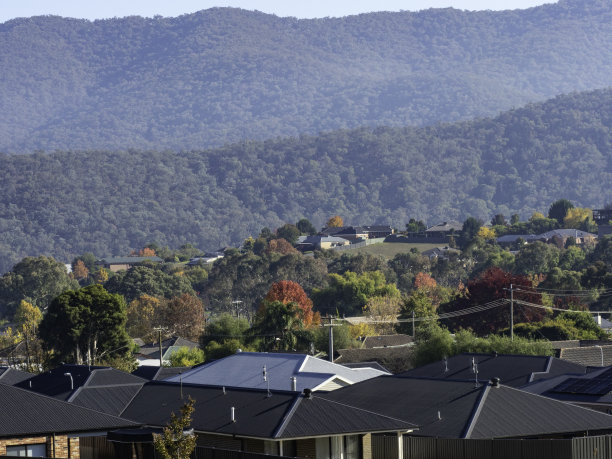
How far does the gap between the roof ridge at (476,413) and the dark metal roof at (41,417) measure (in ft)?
31.3

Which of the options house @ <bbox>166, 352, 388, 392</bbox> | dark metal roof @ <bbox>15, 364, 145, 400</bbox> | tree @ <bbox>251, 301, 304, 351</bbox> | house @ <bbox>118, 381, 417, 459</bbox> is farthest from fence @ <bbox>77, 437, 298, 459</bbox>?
tree @ <bbox>251, 301, 304, 351</bbox>

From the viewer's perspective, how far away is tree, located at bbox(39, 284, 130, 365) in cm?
8756

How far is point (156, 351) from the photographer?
9931cm

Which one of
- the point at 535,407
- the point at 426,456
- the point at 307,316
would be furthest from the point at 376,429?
the point at 307,316

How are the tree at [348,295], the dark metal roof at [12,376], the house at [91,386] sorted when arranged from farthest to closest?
the tree at [348,295] < the dark metal roof at [12,376] < the house at [91,386]

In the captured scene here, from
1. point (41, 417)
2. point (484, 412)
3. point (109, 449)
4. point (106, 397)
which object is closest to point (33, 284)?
point (106, 397)

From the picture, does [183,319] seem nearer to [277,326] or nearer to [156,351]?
[156,351]

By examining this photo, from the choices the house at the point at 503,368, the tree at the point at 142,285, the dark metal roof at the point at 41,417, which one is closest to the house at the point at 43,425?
the dark metal roof at the point at 41,417

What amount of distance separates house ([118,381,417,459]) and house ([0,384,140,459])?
1.75 meters

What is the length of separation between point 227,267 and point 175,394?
123051mm

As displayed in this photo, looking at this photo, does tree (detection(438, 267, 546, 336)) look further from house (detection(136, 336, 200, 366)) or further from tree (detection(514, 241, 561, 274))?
tree (detection(514, 241, 561, 274))

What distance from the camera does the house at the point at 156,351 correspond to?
90.6 metres

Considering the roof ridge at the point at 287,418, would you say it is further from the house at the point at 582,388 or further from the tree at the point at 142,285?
the tree at the point at 142,285

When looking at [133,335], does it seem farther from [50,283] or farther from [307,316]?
[50,283]
